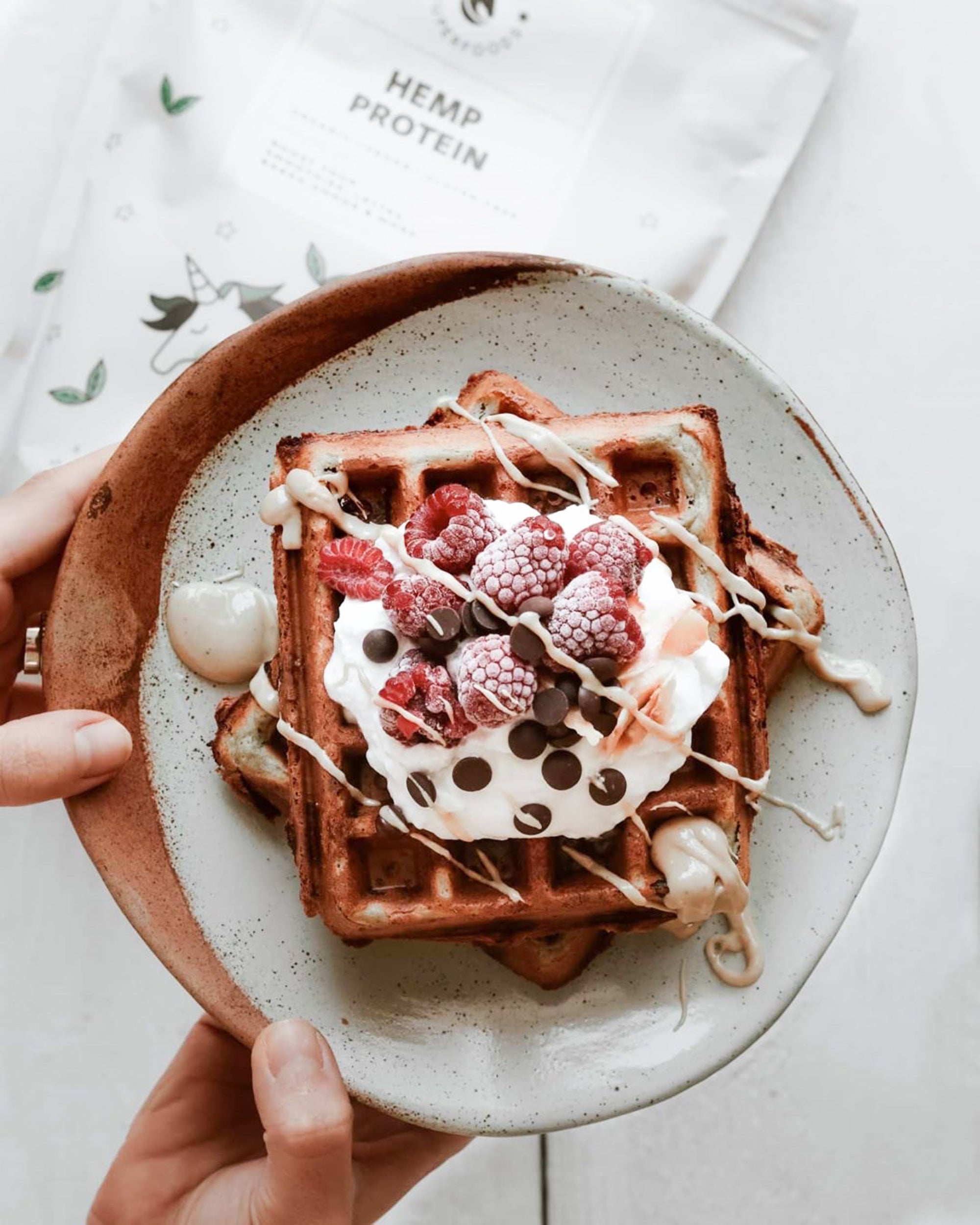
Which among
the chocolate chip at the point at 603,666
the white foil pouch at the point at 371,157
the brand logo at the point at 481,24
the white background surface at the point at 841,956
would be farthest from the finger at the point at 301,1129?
the brand logo at the point at 481,24

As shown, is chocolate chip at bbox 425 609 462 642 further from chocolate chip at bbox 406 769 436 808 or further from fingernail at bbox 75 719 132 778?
fingernail at bbox 75 719 132 778

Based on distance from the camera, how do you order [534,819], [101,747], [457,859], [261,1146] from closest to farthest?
[534,819]
[457,859]
[101,747]
[261,1146]

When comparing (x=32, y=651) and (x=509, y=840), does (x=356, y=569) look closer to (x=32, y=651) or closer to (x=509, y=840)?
(x=509, y=840)

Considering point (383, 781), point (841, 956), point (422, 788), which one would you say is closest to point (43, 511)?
point (383, 781)

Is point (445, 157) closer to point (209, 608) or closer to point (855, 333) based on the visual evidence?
point (855, 333)

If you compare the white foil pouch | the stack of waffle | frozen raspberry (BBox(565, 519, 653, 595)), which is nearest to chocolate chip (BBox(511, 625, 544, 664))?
frozen raspberry (BBox(565, 519, 653, 595))
